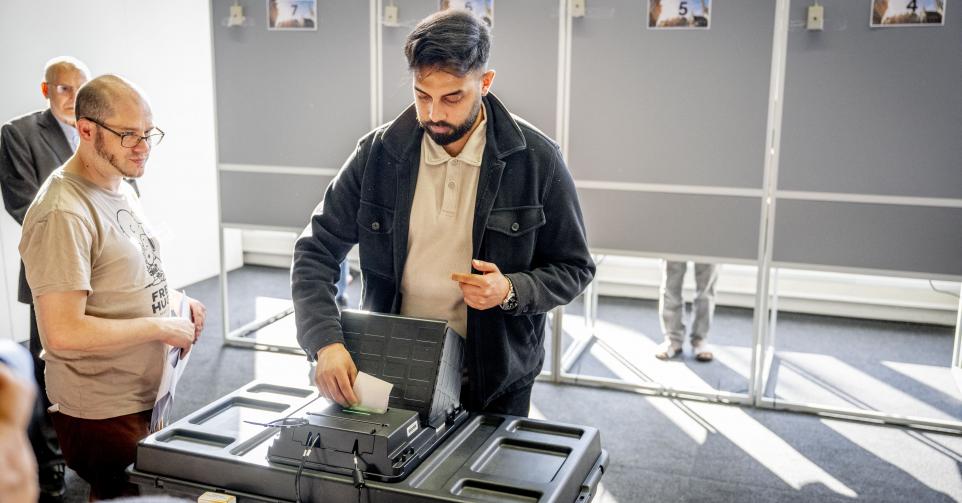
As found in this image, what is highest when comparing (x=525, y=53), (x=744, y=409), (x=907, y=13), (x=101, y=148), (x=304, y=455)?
(x=907, y=13)

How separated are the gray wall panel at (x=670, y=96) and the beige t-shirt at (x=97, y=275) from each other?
91.7 inches

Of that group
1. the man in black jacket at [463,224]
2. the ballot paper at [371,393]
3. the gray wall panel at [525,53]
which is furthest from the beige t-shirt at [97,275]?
the gray wall panel at [525,53]

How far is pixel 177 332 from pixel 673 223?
→ 97.5 inches

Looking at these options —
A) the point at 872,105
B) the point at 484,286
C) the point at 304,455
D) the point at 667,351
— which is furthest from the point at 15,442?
the point at 667,351

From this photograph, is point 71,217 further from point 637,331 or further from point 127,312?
point 637,331

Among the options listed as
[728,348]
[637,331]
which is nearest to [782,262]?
[728,348]

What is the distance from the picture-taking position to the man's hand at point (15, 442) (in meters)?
0.51

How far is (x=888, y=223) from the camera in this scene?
3438 mm

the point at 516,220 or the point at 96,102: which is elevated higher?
the point at 96,102

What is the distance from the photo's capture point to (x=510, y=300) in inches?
60.9

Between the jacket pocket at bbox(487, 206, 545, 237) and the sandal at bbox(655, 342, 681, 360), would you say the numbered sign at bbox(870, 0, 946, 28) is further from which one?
the jacket pocket at bbox(487, 206, 545, 237)

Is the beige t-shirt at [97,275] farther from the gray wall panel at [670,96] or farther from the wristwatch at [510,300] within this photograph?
the gray wall panel at [670,96]

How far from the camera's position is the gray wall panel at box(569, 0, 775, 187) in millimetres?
3488

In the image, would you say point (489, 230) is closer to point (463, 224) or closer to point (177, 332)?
point (463, 224)
